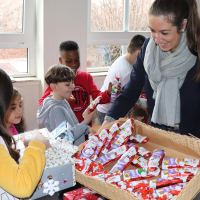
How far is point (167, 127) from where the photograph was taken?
1.66 meters

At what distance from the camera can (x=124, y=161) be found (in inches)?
53.7

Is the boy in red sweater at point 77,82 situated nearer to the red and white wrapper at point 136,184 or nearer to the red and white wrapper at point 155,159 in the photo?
the red and white wrapper at point 155,159

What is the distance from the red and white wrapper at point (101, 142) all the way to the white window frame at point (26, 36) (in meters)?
2.19

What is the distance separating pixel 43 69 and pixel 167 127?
2.00 m

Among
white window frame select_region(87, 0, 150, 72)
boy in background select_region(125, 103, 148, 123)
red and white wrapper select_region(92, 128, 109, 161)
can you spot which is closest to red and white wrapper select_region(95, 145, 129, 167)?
red and white wrapper select_region(92, 128, 109, 161)

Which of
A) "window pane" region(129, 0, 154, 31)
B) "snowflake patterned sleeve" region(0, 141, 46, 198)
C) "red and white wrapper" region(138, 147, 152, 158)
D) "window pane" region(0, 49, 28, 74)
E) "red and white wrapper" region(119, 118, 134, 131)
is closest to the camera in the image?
"snowflake patterned sleeve" region(0, 141, 46, 198)

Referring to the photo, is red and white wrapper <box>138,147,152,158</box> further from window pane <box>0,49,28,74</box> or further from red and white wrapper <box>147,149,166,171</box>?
window pane <box>0,49,28,74</box>

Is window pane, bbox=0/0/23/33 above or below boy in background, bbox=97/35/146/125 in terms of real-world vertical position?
above

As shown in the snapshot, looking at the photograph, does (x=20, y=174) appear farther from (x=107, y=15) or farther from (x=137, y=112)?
(x=107, y=15)

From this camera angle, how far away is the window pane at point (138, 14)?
13.1ft

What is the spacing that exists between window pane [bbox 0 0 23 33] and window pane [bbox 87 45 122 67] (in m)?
1.00

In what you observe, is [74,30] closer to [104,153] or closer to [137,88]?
[137,88]

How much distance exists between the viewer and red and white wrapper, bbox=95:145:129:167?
4.59 feet

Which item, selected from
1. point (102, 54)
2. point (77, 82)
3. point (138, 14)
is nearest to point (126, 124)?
point (77, 82)
